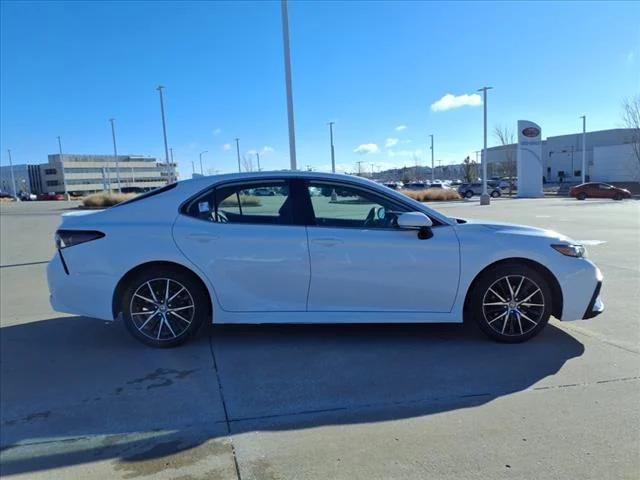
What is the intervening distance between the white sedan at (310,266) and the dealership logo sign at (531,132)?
43.1m

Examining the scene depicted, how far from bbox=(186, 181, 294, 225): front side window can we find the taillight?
2.88 feet

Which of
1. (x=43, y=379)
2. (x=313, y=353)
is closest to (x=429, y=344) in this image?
(x=313, y=353)

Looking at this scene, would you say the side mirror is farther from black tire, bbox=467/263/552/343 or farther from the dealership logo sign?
the dealership logo sign

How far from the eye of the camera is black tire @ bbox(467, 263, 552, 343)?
171 inches

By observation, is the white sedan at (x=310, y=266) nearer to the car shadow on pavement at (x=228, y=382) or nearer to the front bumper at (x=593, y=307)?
the front bumper at (x=593, y=307)

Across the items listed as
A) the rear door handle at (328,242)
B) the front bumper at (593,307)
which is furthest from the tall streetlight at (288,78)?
the front bumper at (593,307)

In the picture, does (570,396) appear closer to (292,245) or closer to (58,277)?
(292,245)

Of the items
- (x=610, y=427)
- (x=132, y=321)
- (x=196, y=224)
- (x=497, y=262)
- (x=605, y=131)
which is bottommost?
(x=610, y=427)

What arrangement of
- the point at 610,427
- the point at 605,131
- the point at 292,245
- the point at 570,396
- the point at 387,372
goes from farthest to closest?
the point at 605,131
the point at 292,245
the point at 387,372
the point at 570,396
the point at 610,427

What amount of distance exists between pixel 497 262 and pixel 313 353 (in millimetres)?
1861

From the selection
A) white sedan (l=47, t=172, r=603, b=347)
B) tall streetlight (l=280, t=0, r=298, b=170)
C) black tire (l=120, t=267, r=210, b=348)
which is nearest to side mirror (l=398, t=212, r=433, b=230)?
white sedan (l=47, t=172, r=603, b=347)

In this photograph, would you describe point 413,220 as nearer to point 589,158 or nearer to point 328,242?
point 328,242

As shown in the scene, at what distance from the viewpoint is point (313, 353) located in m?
4.30

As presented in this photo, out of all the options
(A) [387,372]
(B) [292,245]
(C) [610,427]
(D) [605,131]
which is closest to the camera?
(C) [610,427]
